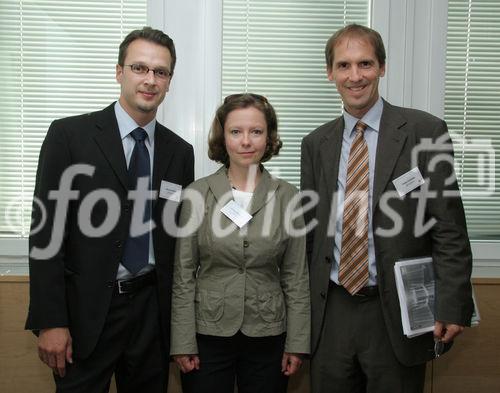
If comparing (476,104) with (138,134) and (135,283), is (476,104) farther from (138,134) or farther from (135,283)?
(135,283)

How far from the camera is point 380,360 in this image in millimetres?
1794

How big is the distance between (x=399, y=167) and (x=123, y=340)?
1.22m

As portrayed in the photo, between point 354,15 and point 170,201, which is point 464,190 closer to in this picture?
point 354,15

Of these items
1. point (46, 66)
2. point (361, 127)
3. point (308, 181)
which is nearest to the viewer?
point (361, 127)

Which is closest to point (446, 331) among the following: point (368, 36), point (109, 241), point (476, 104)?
point (368, 36)

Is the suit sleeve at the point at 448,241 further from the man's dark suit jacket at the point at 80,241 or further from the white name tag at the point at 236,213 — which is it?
the man's dark suit jacket at the point at 80,241

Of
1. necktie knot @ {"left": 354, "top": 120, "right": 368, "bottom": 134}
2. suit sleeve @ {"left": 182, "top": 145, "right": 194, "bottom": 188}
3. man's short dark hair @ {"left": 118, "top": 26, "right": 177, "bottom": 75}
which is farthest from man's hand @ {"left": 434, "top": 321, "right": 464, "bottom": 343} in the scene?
man's short dark hair @ {"left": 118, "top": 26, "right": 177, "bottom": 75}

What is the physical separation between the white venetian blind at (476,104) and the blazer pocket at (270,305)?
A: 4.93ft

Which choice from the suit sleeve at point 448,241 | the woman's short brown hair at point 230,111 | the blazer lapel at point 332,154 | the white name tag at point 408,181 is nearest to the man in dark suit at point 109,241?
the woman's short brown hair at point 230,111

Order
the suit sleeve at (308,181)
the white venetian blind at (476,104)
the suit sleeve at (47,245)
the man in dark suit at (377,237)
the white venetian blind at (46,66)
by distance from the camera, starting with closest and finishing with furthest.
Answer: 1. the suit sleeve at (47,245)
2. the man in dark suit at (377,237)
3. the suit sleeve at (308,181)
4. the white venetian blind at (46,66)
5. the white venetian blind at (476,104)

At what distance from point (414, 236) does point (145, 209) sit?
1028 mm

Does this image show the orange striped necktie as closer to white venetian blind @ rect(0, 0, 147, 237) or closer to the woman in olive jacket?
the woman in olive jacket

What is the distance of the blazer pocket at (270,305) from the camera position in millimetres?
Answer: 1788

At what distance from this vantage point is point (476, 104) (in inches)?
107
